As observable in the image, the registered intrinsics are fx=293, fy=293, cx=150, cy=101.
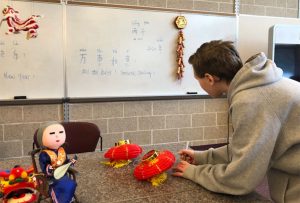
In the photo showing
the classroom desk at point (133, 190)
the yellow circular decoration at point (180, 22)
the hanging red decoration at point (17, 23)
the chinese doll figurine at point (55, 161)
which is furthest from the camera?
the yellow circular decoration at point (180, 22)

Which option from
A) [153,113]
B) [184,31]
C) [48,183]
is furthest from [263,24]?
[48,183]

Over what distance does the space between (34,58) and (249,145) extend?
1.98 meters

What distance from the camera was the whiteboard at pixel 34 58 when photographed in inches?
89.2

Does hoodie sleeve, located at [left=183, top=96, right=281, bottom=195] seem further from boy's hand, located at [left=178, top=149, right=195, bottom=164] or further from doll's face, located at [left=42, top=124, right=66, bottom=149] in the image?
doll's face, located at [left=42, top=124, right=66, bottom=149]

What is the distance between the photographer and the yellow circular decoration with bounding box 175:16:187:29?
274 centimetres

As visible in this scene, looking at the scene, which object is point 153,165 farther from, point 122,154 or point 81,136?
point 81,136

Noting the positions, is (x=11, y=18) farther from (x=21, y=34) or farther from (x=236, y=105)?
(x=236, y=105)

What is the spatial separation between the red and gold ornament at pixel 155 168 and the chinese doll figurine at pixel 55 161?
262mm

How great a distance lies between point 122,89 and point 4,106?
3.17ft

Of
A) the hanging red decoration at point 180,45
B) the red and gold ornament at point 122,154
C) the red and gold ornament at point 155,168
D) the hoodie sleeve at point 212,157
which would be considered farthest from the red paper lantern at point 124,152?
the hanging red decoration at point 180,45

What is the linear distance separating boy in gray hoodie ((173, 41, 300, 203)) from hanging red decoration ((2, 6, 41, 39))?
1.80 meters

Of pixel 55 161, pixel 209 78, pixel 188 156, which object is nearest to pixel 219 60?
pixel 209 78

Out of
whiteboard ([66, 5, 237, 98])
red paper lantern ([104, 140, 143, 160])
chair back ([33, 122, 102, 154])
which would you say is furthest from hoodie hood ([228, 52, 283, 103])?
whiteboard ([66, 5, 237, 98])

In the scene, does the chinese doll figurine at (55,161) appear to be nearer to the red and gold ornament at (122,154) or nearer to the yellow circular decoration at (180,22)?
the red and gold ornament at (122,154)
